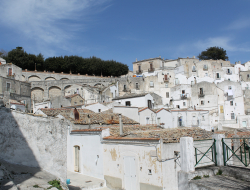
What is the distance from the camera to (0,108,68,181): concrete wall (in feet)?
34.4

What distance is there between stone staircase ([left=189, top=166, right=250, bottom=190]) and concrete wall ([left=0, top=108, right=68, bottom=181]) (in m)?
6.44

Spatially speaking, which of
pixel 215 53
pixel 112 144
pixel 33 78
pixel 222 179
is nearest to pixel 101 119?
pixel 112 144

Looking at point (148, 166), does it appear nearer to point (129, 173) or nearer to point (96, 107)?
point (129, 173)

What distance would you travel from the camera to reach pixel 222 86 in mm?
51438

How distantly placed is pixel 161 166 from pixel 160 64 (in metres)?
55.8

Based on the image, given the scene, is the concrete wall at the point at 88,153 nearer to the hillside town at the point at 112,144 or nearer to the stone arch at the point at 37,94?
the hillside town at the point at 112,144

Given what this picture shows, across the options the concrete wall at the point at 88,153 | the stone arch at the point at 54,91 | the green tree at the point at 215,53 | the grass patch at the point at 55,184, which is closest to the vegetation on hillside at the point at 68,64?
the stone arch at the point at 54,91

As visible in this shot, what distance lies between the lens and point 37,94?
50031 mm

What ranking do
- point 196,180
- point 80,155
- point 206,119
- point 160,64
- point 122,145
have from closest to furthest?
point 196,180 < point 122,145 < point 80,155 < point 206,119 < point 160,64

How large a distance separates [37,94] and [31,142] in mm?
41710

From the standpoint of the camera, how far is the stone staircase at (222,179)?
6785 millimetres

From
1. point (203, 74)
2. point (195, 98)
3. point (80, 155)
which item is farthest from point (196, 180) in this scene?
point (203, 74)

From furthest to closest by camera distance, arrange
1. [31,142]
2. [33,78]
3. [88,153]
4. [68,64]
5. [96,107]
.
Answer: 1. [68,64]
2. [33,78]
3. [96,107]
4. [88,153]
5. [31,142]

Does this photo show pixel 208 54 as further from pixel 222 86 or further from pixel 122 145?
pixel 122 145
